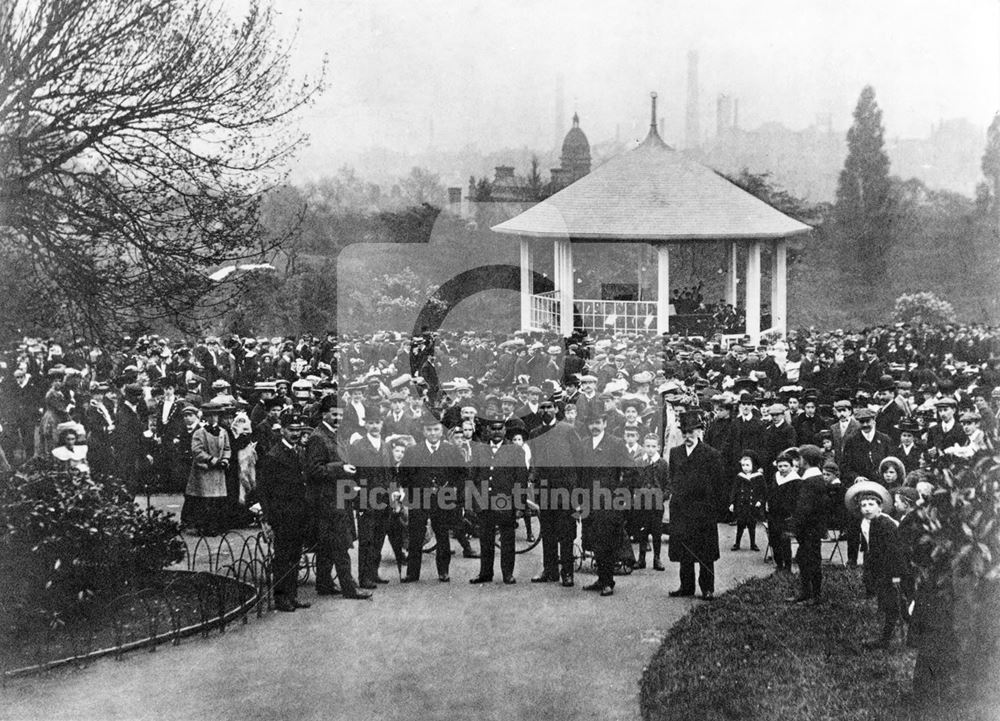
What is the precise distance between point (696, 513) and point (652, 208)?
16.2 meters

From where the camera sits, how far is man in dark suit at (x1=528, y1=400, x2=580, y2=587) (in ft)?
33.9

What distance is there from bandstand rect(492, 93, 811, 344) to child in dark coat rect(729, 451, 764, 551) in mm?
13097

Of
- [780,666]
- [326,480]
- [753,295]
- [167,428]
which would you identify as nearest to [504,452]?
[326,480]

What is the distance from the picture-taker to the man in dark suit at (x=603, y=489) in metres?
10.0

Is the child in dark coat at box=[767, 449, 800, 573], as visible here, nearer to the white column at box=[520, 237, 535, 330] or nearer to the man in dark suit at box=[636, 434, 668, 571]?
the man in dark suit at box=[636, 434, 668, 571]

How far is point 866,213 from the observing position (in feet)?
123

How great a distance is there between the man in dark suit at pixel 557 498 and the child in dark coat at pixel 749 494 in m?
2.08

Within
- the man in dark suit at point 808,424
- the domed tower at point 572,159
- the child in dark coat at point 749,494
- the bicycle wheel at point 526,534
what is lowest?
the bicycle wheel at point 526,534

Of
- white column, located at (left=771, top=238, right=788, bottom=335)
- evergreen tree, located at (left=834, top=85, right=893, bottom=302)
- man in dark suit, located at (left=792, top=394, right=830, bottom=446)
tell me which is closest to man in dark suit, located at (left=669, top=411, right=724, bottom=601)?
man in dark suit, located at (left=792, top=394, right=830, bottom=446)

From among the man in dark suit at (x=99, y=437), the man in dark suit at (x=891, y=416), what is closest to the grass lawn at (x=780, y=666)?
the man in dark suit at (x=891, y=416)

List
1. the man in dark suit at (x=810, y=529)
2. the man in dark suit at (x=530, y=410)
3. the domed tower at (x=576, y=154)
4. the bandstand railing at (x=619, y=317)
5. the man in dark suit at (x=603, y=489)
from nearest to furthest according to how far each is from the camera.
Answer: the man in dark suit at (x=810, y=529) < the man in dark suit at (x=603, y=489) < the man in dark suit at (x=530, y=410) < the bandstand railing at (x=619, y=317) < the domed tower at (x=576, y=154)

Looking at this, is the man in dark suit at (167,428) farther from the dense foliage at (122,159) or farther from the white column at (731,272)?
the white column at (731,272)

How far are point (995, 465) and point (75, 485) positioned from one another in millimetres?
7021

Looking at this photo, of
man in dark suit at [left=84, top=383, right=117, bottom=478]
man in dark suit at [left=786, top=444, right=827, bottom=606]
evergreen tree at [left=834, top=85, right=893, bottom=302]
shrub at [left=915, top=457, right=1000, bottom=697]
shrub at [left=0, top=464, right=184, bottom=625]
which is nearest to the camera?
shrub at [left=915, top=457, right=1000, bottom=697]
